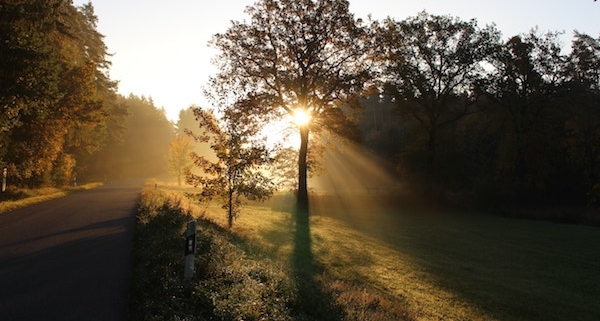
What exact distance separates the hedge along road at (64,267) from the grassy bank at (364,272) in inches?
20.6

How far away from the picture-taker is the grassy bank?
721 centimetres

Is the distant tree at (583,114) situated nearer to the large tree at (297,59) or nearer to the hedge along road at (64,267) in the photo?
the large tree at (297,59)

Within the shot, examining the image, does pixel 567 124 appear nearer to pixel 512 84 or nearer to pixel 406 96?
pixel 512 84

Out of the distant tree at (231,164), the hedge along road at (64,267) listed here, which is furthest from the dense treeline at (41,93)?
the distant tree at (231,164)

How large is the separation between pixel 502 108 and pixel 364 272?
1514 inches

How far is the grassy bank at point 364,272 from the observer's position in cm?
721

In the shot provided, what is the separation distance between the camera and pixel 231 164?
18.9 meters

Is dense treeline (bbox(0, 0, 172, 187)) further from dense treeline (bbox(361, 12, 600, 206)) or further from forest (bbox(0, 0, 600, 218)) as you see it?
dense treeline (bbox(361, 12, 600, 206))

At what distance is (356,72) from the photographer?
32.0 metres

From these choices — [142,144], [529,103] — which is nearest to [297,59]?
[529,103]

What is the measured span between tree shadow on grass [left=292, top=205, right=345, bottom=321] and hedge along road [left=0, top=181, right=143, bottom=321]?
11.3ft

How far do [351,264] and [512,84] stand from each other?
37.7m

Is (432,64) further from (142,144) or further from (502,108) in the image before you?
(142,144)

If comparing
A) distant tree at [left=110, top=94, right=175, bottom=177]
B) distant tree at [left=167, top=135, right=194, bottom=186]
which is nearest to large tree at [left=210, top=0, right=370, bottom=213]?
distant tree at [left=167, top=135, right=194, bottom=186]
